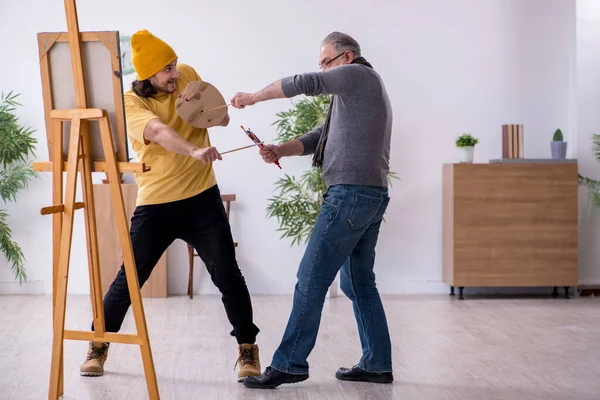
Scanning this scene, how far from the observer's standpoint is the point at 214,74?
21.2 ft

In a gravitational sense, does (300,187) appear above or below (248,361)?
above

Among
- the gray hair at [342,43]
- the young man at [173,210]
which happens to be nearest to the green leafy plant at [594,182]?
the gray hair at [342,43]

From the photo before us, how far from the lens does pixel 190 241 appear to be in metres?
3.59

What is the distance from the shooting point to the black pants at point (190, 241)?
3.51 m

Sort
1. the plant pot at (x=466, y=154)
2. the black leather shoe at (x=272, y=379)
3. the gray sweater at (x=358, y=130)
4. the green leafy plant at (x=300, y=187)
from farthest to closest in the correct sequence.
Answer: the plant pot at (x=466, y=154)
the green leafy plant at (x=300, y=187)
the black leather shoe at (x=272, y=379)
the gray sweater at (x=358, y=130)

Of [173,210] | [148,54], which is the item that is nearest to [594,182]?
[173,210]

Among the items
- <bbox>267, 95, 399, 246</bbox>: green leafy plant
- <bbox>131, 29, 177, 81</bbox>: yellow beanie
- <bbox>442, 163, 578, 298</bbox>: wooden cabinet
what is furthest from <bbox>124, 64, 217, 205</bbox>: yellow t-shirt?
<bbox>442, 163, 578, 298</bbox>: wooden cabinet

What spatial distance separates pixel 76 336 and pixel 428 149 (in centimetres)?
401

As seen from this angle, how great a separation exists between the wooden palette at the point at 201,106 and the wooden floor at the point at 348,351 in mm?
1129

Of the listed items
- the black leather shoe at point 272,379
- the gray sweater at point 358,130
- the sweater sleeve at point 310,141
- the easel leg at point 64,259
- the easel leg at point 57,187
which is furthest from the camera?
the sweater sleeve at point 310,141

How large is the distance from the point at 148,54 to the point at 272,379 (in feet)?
4.72

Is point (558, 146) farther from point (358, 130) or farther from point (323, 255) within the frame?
point (323, 255)

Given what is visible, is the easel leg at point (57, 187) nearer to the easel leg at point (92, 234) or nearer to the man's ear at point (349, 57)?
the easel leg at point (92, 234)

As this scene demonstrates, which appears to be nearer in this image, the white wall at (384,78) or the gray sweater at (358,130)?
the gray sweater at (358,130)
